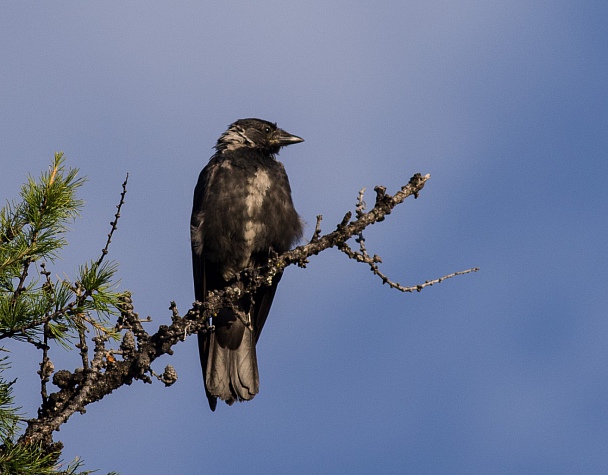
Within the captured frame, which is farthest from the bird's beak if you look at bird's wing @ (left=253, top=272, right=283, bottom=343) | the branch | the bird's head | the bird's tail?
the branch

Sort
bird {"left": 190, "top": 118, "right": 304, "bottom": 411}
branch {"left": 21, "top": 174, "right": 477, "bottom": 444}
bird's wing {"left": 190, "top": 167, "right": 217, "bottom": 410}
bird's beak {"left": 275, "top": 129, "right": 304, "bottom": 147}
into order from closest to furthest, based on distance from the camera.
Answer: branch {"left": 21, "top": 174, "right": 477, "bottom": 444}, bird {"left": 190, "top": 118, "right": 304, "bottom": 411}, bird's wing {"left": 190, "top": 167, "right": 217, "bottom": 410}, bird's beak {"left": 275, "top": 129, "right": 304, "bottom": 147}

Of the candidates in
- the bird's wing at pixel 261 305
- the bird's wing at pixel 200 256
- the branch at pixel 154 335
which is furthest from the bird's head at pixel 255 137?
the branch at pixel 154 335

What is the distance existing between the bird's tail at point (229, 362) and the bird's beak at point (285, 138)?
149 cm

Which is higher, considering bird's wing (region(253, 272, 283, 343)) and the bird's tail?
bird's wing (region(253, 272, 283, 343))

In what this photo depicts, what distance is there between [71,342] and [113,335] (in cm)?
21

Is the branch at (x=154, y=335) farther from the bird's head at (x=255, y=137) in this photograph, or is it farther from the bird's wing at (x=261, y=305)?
the bird's head at (x=255, y=137)

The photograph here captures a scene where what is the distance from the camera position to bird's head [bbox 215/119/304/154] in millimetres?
6883

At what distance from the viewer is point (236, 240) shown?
616cm

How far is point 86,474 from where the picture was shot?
10.9ft

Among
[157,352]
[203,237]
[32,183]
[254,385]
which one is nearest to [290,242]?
[203,237]

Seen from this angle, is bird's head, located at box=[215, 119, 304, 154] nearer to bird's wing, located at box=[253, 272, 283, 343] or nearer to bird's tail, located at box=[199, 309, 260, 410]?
bird's wing, located at box=[253, 272, 283, 343]

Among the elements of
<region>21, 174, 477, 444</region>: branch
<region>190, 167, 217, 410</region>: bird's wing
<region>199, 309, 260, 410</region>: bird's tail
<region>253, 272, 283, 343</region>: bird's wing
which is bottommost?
<region>21, 174, 477, 444</region>: branch

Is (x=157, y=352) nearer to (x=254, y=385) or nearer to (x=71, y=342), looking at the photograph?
(x=71, y=342)

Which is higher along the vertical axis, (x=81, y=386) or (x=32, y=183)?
(x=32, y=183)
